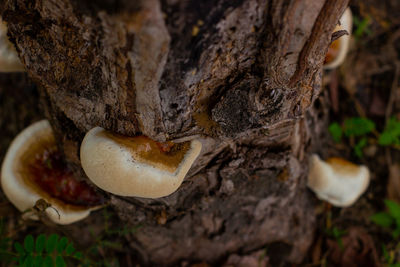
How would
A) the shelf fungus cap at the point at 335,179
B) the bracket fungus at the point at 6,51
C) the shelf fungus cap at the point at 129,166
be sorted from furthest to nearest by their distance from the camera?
1. the shelf fungus cap at the point at 335,179
2. the bracket fungus at the point at 6,51
3. the shelf fungus cap at the point at 129,166

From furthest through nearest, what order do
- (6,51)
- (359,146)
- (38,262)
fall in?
1. (359,146)
2. (6,51)
3. (38,262)

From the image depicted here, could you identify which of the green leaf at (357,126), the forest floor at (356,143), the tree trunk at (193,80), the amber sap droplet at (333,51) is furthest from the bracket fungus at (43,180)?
the green leaf at (357,126)

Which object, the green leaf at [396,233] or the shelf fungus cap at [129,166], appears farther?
the green leaf at [396,233]

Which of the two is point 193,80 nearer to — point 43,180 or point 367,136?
point 43,180

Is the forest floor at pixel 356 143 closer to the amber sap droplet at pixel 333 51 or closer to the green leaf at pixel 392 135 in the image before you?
the green leaf at pixel 392 135

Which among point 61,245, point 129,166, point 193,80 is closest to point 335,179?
point 193,80

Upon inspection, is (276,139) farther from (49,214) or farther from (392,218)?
(392,218)
